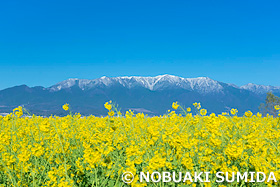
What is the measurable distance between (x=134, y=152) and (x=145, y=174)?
0.98ft

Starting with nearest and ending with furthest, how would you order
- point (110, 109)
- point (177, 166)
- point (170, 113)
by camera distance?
point (177, 166)
point (110, 109)
point (170, 113)

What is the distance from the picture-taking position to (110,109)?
5.12 meters

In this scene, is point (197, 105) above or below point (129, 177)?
above

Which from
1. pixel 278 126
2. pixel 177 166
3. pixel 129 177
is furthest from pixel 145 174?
pixel 278 126

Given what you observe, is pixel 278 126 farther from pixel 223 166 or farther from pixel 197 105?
pixel 223 166

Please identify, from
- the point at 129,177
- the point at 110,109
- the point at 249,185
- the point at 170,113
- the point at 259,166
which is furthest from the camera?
the point at 170,113

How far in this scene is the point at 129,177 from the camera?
2.79 m

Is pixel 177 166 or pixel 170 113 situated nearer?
pixel 177 166

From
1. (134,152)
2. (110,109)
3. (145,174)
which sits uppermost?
(110,109)

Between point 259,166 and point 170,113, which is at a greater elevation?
point 170,113

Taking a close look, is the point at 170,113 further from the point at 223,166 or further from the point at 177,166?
the point at 223,166

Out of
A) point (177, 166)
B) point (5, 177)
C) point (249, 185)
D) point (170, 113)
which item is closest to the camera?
point (249, 185)

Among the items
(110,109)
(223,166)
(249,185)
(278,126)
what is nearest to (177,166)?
(223,166)

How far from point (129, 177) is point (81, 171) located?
104 cm
